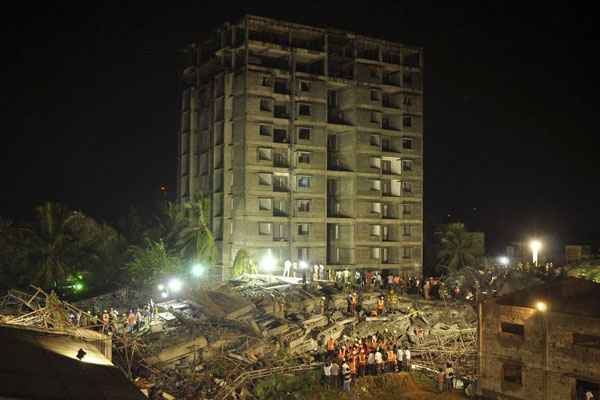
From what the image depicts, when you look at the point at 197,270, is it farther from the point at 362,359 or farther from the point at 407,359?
the point at 407,359

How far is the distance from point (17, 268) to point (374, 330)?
2791 cm

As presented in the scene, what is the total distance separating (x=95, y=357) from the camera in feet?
70.9

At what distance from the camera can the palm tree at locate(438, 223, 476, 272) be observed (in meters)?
61.9

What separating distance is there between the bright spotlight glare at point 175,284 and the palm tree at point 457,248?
89.9 feet

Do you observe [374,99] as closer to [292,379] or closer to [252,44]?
[252,44]

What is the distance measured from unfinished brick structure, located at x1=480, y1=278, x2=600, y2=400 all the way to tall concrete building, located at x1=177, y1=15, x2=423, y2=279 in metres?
27.3

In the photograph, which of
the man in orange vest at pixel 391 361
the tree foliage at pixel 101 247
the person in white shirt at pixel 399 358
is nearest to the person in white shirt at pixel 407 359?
the person in white shirt at pixel 399 358

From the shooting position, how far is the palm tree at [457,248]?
61.9 metres

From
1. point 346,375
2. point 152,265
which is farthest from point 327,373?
point 152,265

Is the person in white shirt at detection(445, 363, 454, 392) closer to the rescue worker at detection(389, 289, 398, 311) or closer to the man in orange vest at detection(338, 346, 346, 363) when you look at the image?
the man in orange vest at detection(338, 346, 346, 363)

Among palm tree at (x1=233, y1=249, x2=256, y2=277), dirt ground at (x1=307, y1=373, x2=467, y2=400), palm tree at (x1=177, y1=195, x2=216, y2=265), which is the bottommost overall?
dirt ground at (x1=307, y1=373, x2=467, y2=400)

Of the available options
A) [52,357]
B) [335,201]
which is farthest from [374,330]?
[335,201]

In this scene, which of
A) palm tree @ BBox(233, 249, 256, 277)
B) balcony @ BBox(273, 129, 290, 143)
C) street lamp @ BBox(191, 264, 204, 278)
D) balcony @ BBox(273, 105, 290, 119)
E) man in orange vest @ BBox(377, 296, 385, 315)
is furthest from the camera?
balcony @ BBox(273, 105, 290, 119)

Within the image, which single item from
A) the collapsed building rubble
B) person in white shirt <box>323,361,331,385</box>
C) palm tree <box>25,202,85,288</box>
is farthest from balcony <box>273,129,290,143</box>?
person in white shirt <box>323,361,331,385</box>
